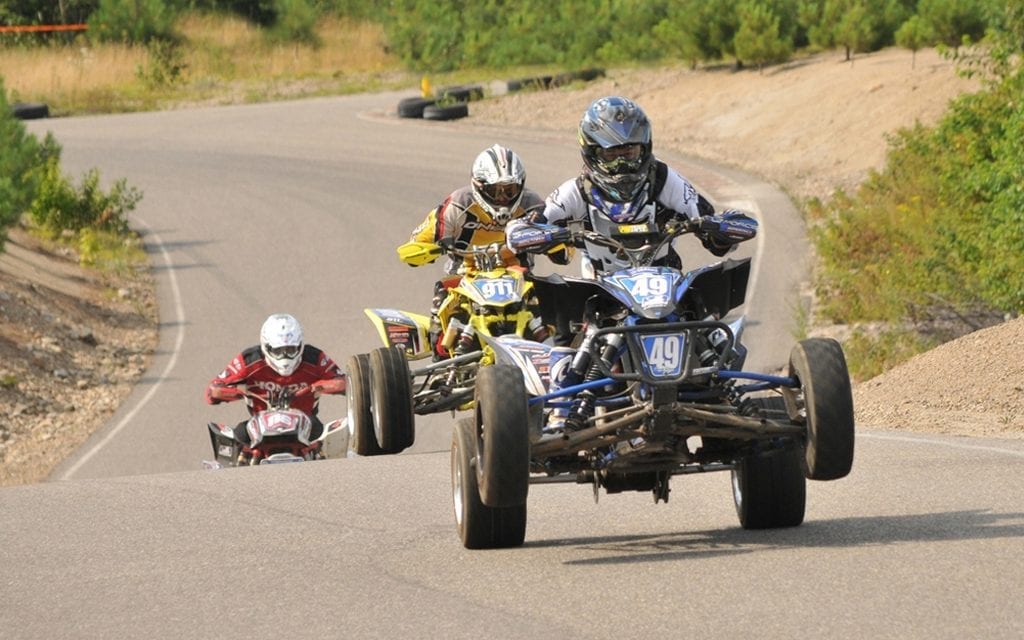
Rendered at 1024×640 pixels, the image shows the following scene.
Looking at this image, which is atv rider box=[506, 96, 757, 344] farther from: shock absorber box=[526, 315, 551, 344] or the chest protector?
shock absorber box=[526, 315, 551, 344]

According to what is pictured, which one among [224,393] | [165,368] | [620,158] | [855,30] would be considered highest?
[620,158]

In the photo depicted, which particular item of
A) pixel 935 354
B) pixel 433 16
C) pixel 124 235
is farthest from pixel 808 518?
pixel 433 16

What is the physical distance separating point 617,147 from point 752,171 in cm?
2819

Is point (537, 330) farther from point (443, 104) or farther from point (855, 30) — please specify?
point (443, 104)

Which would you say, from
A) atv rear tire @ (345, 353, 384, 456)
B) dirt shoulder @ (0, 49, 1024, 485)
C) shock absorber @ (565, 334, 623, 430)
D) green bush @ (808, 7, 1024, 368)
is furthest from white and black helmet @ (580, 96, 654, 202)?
green bush @ (808, 7, 1024, 368)

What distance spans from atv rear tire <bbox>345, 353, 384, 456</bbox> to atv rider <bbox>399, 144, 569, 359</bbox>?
88 cm

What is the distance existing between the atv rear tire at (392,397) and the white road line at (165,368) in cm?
874

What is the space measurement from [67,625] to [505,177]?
22.0 ft

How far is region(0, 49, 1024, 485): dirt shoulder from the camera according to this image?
635 inches

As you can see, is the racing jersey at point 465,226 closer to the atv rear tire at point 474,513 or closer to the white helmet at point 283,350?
the white helmet at point 283,350

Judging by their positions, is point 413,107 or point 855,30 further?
point 413,107

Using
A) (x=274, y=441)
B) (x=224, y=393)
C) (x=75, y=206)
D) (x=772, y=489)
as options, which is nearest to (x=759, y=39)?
(x=75, y=206)

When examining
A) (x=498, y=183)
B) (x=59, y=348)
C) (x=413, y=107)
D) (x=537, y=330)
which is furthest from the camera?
(x=413, y=107)

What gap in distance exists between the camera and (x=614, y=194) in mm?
9906
